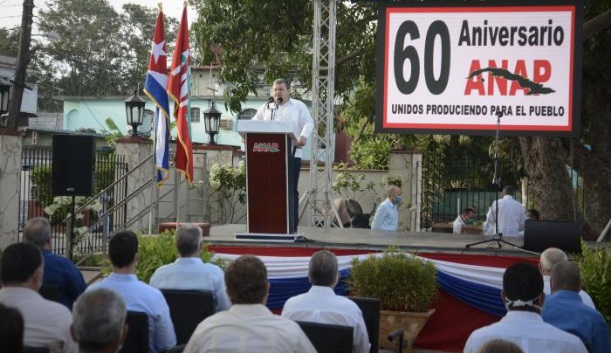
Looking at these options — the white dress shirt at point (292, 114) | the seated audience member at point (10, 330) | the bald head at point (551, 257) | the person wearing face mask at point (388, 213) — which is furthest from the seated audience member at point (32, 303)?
the person wearing face mask at point (388, 213)

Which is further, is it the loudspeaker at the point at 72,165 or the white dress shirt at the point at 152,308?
the loudspeaker at the point at 72,165

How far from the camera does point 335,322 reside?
5152mm

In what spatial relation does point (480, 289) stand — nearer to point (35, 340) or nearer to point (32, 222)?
point (32, 222)

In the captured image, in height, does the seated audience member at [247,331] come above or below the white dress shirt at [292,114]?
below

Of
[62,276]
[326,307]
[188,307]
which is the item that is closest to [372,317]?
[326,307]

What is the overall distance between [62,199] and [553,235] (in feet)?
24.7

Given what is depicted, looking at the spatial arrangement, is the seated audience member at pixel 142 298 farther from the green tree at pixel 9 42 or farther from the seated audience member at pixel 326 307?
the green tree at pixel 9 42

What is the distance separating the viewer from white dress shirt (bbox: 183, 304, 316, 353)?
3.77 m

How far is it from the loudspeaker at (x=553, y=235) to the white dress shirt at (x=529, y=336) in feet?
14.5

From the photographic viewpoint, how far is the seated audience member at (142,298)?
486 cm

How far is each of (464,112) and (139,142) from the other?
6698mm

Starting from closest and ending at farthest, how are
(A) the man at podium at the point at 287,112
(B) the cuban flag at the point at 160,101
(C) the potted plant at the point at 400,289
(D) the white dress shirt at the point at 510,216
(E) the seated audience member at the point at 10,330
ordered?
(E) the seated audience member at the point at 10,330
(C) the potted plant at the point at 400,289
(A) the man at podium at the point at 287,112
(B) the cuban flag at the point at 160,101
(D) the white dress shirt at the point at 510,216

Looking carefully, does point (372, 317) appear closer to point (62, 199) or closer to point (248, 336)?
point (248, 336)

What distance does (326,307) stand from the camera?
519 centimetres
